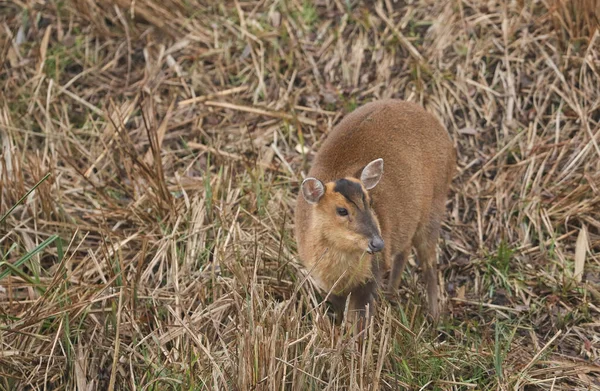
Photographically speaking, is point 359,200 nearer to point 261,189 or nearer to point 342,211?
point 342,211

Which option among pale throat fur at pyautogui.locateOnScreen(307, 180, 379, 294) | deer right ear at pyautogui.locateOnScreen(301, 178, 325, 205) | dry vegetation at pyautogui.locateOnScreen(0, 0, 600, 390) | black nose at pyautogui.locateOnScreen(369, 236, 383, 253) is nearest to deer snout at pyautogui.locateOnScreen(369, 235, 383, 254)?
black nose at pyautogui.locateOnScreen(369, 236, 383, 253)

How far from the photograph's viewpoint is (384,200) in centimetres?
557

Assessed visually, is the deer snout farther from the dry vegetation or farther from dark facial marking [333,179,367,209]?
the dry vegetation

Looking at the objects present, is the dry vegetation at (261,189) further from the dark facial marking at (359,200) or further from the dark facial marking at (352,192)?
the dark facial marking at (352,192)

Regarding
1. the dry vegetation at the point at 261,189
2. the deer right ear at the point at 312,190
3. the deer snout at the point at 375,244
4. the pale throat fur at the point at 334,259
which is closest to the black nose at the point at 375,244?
the deer snout at the point at 375,244

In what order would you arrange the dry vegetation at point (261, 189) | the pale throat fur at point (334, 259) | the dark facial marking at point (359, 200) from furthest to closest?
the pale throat fur at point (334, 259) < the dark facial marking at point (359, 200) < the dry vegetation at point (261, 189)

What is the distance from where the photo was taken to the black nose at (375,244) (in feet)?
16.5

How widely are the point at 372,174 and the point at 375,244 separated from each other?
1.53 ft

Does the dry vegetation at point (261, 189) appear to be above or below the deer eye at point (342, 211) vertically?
below

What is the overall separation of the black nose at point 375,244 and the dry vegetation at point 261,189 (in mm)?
333

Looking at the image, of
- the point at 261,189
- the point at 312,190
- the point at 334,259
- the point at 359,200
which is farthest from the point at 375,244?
the point at 261,189

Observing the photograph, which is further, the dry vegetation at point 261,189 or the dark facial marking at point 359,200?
the dark facial marking at point 359,200

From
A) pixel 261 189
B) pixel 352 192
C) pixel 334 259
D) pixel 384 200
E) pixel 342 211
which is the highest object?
pixel 352 192

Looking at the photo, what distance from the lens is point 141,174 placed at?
6.35 meters
